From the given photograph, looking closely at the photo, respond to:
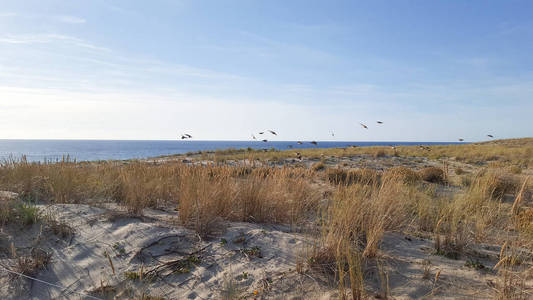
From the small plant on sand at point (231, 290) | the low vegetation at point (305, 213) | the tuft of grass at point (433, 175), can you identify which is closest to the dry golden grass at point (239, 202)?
the low vegetation at point (305, 213)

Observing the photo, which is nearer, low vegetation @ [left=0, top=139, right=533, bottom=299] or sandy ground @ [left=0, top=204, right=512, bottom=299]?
sandy ground @ [left=0, top=204, right=512, bottom=299]

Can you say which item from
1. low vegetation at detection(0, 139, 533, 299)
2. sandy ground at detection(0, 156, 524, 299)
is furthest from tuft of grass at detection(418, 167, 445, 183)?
sandy ground at detection(0, 156, 524, 299)

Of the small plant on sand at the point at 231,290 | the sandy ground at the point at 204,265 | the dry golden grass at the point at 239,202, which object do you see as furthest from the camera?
the dry golden grass at the point at 239,202

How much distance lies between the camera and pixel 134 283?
9.18 ft

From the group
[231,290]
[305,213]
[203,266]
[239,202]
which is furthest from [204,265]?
[305,213]

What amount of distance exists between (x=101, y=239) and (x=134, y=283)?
991 millimetres

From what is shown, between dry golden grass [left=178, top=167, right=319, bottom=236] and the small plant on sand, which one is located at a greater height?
dry golden grass [left=178, top=167, right=319, bottom=236]

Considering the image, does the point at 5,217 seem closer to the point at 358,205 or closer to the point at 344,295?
the point at 344,295

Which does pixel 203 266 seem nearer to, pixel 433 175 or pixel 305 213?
pixel 305 213

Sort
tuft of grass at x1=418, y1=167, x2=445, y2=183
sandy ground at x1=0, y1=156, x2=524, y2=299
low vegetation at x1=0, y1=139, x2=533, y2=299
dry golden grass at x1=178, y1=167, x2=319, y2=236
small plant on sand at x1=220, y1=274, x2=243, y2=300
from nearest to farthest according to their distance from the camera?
small plant on sand at x1=220, y1=274, x2=243, y2=300
sandy ground at x1=0, y1=156, x2=524, y2=299
low vegetation at x1=0, y1=139, x2=533, y2=299
dry golden grass at x1=178, y1=167, x2=319, y2=236
tuft of grass at x1=418, y1=167, x2=445, y2=183

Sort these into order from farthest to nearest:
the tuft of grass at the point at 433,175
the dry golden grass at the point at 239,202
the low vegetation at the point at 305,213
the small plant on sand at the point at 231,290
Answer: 1. the tuft of grass at the point at 433,175
2. the dry golden grass at the point at 239,202
3. the low vegetation at the point at 305,213
4. the small plant on sand at the point at 231,290

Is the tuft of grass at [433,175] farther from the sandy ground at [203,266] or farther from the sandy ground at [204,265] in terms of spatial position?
the sandy ground at [203,266]

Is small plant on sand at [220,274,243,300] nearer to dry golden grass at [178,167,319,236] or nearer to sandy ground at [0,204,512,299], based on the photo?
sandy ground at [0,204,512,299]

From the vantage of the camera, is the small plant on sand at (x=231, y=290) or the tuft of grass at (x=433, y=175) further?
the tuft of grass at (x=433, y=175)
